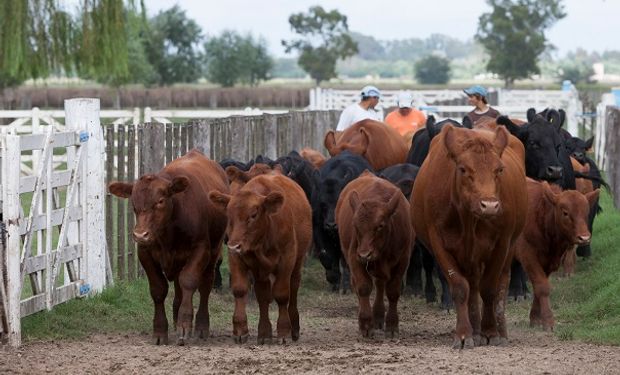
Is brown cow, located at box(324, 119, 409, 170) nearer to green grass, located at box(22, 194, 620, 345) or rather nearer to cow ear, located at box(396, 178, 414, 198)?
green grass, located at box(22, 194, 620, 345)

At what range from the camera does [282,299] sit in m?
11.4

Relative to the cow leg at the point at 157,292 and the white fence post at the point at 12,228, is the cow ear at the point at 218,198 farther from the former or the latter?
the white fence post at the point at 12,228

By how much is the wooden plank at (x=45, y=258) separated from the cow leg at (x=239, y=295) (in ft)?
5.75

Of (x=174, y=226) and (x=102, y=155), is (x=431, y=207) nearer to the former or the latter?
(x=174, y=226)

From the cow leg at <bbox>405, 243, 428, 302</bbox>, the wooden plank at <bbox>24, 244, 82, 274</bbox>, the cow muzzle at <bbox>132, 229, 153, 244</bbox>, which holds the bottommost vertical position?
the cow leg at <bbox>405, 243, 428, 302</bbox>

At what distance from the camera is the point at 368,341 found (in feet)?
37.8

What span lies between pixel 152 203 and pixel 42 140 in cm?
151

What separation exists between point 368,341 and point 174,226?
Answer: 6.32 ft

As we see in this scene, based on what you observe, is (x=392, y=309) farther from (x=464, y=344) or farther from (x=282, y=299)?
(x=464, y=344)

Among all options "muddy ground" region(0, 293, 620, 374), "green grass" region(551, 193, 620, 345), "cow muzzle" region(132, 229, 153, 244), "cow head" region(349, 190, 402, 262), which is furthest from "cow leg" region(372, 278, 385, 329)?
"cow muzzle" region(132, 229, 153, 244)

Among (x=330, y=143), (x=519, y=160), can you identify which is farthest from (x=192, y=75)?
(x=519, y=160)

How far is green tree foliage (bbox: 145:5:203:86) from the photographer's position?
3280 inches

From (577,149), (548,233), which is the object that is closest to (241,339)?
(548,233)

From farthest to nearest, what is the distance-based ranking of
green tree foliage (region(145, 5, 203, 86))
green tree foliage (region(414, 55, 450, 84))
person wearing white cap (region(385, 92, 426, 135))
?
green tree foliage (region(414, 55, 450, 84)), green tree foliage (region(145, 5, 203, 86)), person wearing white cap (region(385, 92, 426, 135))
